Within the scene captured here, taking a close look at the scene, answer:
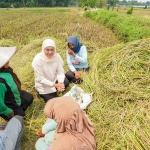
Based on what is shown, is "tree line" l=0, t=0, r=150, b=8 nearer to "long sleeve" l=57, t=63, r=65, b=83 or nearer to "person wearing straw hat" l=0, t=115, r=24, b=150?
"long sleeve" l=57, t=63, r=65, b=83

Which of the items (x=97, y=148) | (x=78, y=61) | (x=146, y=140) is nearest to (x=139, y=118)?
(x=146, y=140)

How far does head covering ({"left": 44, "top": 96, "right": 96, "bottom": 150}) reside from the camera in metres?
1.64

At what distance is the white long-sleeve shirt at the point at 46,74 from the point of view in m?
2.89

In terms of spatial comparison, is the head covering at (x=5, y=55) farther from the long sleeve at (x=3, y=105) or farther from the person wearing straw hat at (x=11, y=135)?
the person wearing straw hat at (x=11, y=135)

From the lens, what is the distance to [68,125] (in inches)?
66.3

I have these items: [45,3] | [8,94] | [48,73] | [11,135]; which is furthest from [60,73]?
[45,3]

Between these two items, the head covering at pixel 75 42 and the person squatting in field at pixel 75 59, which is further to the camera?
the person squatting in field at pixel 75 59

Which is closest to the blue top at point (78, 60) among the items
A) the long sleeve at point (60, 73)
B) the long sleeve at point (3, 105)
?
the long sleeve at point (60, 73)

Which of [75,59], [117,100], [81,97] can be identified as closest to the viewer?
[117,100]

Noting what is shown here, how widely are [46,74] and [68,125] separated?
149cm

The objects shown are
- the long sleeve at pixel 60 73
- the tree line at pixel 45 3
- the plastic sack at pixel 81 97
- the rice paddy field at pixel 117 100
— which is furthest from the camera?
the tree line at pixel 45 3

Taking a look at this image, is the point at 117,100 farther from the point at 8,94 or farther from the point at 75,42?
the point at 8,94

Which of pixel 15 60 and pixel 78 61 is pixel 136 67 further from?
pixel 15 60

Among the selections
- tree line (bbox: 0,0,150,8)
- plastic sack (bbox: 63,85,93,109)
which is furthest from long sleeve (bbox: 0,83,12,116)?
tree line (bbox: 0,0,150,8)
